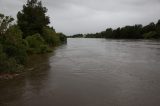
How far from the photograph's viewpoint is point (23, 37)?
50719 mm

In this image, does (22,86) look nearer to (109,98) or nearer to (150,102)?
(109,98)

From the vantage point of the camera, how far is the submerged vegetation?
2359 cm

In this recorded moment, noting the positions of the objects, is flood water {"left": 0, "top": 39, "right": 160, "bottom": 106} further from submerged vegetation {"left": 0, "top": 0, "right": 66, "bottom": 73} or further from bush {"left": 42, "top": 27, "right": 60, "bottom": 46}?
bush {"left": 42, "top": 27, "right": 60, "bottom": 46}

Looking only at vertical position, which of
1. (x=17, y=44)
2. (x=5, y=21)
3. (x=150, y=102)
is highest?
(x=5, y=21)

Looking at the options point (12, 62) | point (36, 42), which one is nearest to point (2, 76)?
point (12, 62)

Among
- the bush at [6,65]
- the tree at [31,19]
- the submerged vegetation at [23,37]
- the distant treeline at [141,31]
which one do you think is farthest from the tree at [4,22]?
the distant treeline at [141,31]

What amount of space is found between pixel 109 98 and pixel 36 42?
99.4 ft

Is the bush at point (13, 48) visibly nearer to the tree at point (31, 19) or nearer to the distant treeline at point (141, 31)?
the tree at point (31, 19)

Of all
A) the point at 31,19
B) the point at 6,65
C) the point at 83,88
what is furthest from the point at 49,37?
the point at 83,88

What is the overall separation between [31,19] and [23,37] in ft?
15.5

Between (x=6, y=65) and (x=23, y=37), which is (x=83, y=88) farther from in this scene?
(x=23, y=37)

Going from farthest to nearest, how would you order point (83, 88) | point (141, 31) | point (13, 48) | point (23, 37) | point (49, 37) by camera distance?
1. point (141, 31)
2. point (49, 37)
3. point (23, 37)
4. point (13, 48)
5. point (83, 88)

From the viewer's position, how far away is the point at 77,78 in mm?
20125

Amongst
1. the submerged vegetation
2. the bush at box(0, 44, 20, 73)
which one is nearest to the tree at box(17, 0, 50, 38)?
the submerged vegetation
